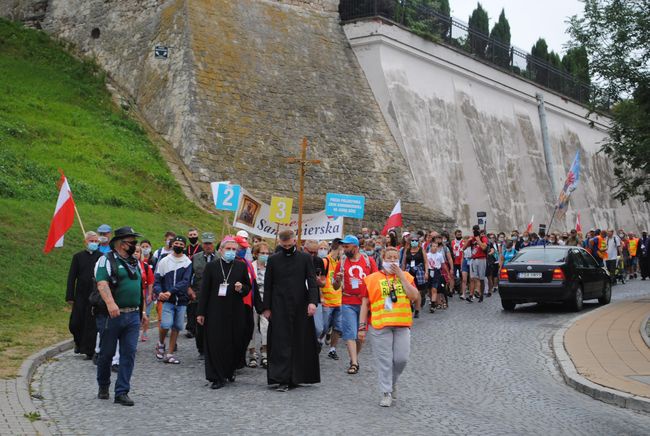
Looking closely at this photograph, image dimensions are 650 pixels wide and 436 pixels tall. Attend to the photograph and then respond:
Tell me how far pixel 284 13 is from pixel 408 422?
93.4 feet

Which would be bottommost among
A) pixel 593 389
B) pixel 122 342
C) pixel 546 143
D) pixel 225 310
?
pixel 593 389

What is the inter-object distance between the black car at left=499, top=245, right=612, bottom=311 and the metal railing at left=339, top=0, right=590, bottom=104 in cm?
1279

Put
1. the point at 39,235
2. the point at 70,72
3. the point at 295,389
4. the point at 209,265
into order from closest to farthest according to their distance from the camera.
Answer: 1. the point at 295,389
2. the point at 209,265
3. the point at 39,235
4. the point at 70,72

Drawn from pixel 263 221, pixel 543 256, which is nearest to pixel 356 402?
pixel 263 221

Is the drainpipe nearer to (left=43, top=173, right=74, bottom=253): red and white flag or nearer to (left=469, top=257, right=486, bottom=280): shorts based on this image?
(left=469, top=257, right=486, bottom=280): shorts

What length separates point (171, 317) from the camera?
12.8m

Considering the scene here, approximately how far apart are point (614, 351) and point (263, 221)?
819cm

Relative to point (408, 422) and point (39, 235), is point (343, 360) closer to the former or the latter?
point (408, 422)

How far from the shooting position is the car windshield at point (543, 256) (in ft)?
64.3

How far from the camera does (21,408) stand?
8.57 metres

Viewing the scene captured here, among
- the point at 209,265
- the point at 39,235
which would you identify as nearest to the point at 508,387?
the point at 209,265

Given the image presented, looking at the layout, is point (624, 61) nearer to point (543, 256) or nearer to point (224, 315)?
point (543, 256)

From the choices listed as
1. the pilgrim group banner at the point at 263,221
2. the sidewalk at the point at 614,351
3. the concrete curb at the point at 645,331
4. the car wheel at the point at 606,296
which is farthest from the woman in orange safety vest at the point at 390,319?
the car wheel at the point at 606,296

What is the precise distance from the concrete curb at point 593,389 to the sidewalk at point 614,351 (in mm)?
11
